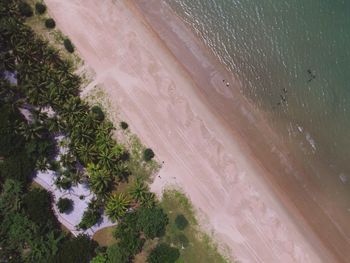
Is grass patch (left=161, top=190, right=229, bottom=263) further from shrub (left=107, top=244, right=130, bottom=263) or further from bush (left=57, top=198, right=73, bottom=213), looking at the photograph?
bush (left=57, top=198, right=73, bottom=213)

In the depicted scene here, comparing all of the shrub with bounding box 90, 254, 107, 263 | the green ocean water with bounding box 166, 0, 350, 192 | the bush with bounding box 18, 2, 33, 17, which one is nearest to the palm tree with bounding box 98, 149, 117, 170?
the shrub with bounding box 90, 254, 107, 263

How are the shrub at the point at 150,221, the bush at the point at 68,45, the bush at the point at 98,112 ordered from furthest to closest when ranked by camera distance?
1. the bush at the point at 68,45
2. the bush at the point at 98,112
3. the shrub at the point at 150,221

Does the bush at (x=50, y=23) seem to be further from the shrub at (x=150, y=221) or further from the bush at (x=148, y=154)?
the shrub at (x=150, y=221)

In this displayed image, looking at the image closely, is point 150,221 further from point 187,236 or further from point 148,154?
point 148,154

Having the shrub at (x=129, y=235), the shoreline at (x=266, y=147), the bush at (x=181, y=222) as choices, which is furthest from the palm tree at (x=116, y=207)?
the shoreline at (x=266, y=147)

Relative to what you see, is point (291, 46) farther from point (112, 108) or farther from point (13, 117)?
point (13, 117)

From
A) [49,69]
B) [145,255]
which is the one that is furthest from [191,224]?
[49,69]
